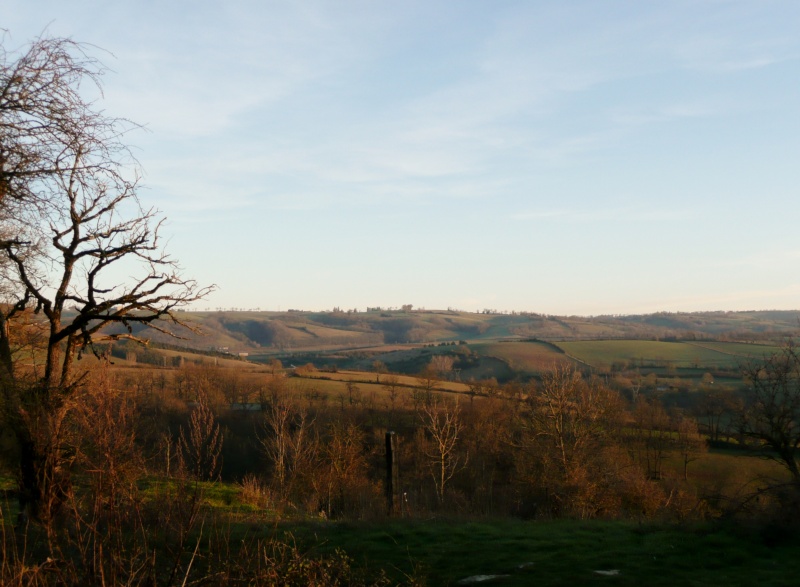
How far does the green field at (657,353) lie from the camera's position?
93875 mm

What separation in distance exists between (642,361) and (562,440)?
6859 centimetres

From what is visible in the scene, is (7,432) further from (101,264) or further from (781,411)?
(781,411)

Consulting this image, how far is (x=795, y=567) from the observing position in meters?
9.08

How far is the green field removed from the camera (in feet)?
308

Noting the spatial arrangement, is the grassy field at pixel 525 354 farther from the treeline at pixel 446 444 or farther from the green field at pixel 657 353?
the treeline at pixel 446 444

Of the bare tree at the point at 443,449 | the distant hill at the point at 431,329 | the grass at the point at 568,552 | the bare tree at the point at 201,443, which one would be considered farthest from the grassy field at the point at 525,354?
the bare tree at the point at 201,443

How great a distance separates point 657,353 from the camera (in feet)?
341

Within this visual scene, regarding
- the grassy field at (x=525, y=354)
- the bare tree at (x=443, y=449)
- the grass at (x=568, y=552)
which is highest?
the grass at (x=568, y=552)

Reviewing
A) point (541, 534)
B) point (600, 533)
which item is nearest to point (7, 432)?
point (541, 534)

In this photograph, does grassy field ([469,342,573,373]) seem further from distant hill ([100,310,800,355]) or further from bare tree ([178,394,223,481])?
bare tree ([178,394,223,481])

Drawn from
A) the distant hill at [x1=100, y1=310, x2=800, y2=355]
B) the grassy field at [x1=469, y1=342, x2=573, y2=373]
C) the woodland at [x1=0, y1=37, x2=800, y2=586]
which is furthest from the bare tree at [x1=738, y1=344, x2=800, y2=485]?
the distant hill at [x1=100, y1=310, x2=800, y2=355]

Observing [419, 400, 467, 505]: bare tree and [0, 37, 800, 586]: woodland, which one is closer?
[0, 37, 800, 586]: woodland

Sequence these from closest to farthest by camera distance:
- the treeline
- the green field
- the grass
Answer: the grass → the treeline → the green field

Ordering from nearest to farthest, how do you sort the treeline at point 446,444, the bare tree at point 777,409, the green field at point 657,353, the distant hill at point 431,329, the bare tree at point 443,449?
the bare tree at point 777,409, the treeline at point 446,444, the bare tree at point 443,449, the green field at point 657,353, the distant hill at point 431,329
